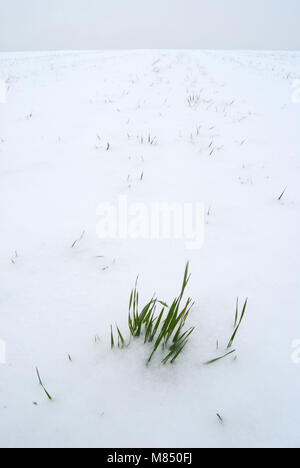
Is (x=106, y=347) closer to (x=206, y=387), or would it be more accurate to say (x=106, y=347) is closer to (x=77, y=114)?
(x=206, y=387)

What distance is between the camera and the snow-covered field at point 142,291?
88cm

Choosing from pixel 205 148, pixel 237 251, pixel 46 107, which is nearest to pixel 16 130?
pixel 46 107

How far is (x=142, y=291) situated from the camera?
1.32 meters

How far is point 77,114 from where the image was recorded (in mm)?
4074

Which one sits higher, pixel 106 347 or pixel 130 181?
pixel 130 181

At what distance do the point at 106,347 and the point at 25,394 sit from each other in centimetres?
33

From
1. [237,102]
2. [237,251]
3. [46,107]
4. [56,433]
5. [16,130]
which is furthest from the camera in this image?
[237,102]

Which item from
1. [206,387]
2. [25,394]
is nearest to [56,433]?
[25,394]

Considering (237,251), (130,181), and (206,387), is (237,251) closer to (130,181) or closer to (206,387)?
(206,387)

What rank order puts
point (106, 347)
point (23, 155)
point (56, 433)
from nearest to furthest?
point (56, 433), point (106, 347), point (23, 155)

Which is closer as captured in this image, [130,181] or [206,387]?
[206,387]

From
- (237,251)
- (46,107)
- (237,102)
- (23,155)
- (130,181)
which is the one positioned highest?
(237,102)

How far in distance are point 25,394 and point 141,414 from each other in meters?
0.44

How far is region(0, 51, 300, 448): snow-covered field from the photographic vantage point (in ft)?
2.90
